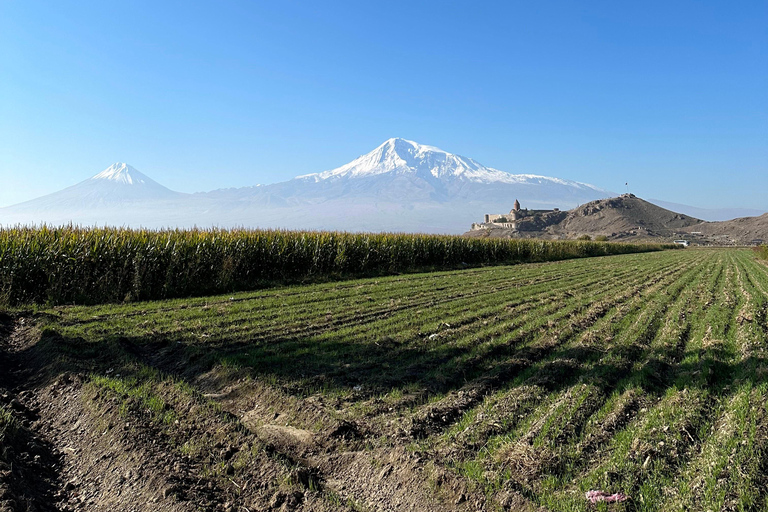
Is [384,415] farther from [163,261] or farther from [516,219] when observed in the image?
[516,219]

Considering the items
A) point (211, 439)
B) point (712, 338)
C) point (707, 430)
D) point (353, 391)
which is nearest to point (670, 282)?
point (712, 338)

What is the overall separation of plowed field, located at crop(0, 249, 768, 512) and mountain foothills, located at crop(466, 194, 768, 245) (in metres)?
107

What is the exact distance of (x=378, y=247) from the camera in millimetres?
24984

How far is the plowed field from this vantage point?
364 cm

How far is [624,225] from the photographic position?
133250 mm

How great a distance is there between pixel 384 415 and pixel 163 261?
13086mm

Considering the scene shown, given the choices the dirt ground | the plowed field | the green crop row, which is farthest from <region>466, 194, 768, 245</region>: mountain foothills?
the dirt ground

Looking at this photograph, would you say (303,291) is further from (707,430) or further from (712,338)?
(707,430)

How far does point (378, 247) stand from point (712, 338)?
18175 mm

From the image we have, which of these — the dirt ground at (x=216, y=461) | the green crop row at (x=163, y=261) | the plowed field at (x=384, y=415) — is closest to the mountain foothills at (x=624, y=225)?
the green crop row at (x=163, y=261)

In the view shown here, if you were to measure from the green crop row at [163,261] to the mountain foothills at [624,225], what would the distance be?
93452 mm

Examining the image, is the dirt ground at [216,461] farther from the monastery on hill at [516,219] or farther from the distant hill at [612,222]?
the monastery on hill at [516,219]

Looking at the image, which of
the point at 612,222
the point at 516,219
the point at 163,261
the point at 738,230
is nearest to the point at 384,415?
the point at 163,261

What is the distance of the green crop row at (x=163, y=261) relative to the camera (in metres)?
13.2
